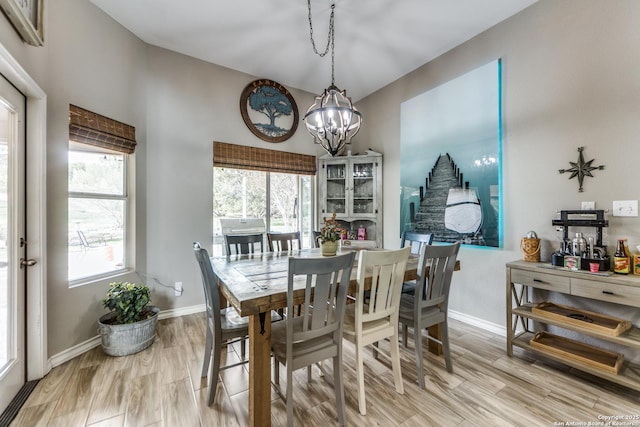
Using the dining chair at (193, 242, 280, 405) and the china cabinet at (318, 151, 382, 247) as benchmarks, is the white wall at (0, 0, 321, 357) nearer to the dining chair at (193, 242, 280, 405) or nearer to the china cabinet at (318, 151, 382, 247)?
the china cabinet at (318, 151, 382, 247)

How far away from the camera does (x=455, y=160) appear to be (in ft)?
10.0

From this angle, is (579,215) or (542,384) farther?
(579,215)

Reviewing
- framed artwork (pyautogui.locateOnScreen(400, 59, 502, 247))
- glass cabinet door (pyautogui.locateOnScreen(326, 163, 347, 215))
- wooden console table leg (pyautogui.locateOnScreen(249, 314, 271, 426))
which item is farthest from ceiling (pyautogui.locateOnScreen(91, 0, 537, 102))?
wooden console table leg (pyautogui.locateOnScreen(249, 314, 271, 426))

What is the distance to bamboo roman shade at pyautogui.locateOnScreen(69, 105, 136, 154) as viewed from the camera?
2295mm

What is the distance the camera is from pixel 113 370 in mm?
2090

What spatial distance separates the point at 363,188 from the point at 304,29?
7.34 feet

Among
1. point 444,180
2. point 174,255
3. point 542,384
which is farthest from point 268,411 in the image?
point 444,180

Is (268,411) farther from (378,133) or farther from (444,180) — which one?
(378,133)

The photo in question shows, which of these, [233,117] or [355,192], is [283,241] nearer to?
[355,192]

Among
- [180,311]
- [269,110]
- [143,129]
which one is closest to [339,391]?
[180,311]

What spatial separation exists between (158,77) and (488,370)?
173 inches

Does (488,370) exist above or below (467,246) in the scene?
below

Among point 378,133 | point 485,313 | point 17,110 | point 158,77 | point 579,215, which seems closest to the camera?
point 17,110

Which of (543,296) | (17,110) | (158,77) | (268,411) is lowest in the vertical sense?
(268,411)
